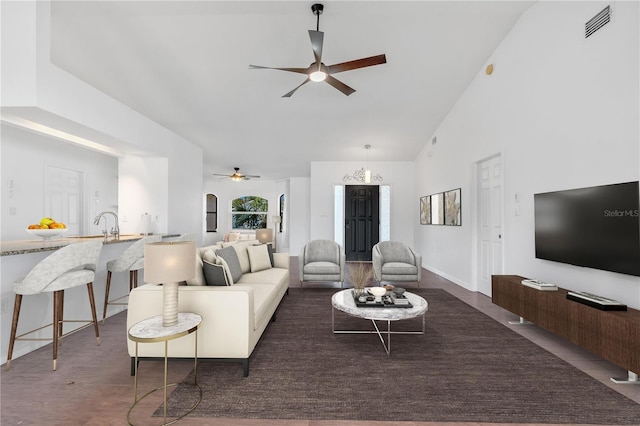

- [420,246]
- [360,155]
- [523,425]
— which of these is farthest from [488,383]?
[360,155]

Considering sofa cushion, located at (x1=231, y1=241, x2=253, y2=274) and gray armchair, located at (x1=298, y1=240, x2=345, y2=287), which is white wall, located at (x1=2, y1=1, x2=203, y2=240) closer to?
sofa cushion, located at (x1=231, y1=241, x2=253, y2=274)

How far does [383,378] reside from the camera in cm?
228

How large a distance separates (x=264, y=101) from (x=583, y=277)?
5.05 meters

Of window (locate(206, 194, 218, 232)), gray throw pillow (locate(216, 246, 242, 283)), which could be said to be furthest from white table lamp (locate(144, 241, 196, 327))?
window (locate(206, 194, 218, 232))

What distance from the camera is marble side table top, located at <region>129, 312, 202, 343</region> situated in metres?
1.79

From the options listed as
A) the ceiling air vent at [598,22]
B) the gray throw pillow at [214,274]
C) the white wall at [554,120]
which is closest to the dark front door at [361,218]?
the white wall at [554,120]

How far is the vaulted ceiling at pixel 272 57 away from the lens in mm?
3357

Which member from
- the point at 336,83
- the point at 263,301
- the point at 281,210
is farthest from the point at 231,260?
the point at 281,210

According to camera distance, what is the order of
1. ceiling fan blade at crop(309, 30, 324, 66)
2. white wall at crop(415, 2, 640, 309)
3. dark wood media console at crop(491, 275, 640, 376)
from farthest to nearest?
ceiling fan blade at crop(309, 30, 324, 66), white wall at crop(415, 2, 640, 309), dark wood media console at crop(491, 275, 640, 376)

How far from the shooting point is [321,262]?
209 inches

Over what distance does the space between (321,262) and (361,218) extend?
10.7 feet

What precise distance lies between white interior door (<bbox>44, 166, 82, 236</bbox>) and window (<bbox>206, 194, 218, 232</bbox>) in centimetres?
526

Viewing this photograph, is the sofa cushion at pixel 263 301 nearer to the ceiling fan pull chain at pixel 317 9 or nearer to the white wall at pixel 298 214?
the ceiling fan pull chain at pixel 317 9

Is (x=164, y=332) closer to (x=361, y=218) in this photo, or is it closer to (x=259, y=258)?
(x=259, y=258)
